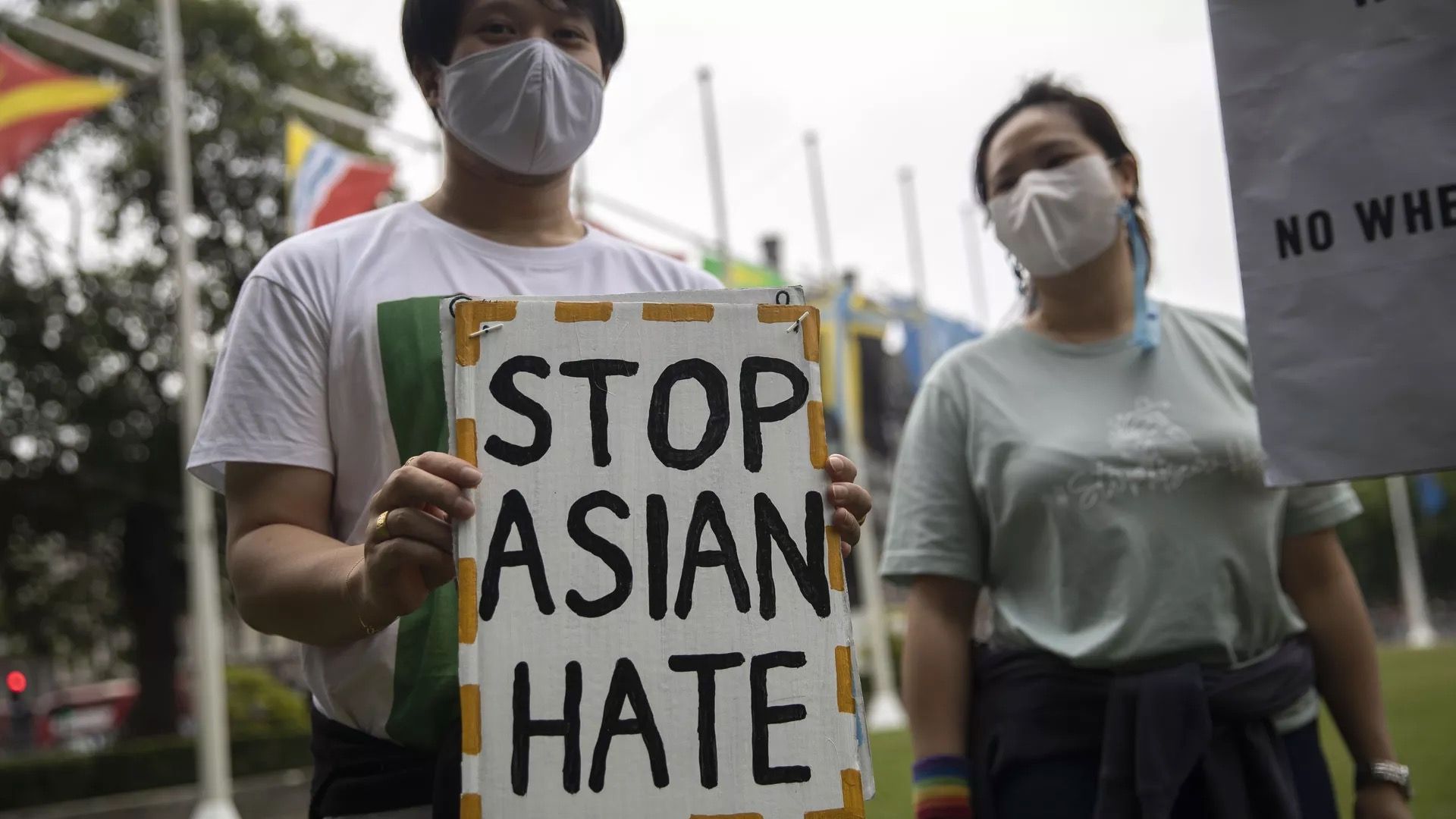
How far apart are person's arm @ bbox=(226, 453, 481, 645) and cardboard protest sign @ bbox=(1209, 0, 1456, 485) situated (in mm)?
1330

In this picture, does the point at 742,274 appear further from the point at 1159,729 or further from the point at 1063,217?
the point at 1159,729

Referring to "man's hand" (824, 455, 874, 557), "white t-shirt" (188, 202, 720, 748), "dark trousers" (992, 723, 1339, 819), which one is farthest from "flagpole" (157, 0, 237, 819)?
"man's hand" (824, 455, 874, 557)

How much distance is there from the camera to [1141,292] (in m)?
2.94

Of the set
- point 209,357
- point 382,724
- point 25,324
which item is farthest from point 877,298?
point 382,724

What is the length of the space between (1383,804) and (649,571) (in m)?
1.82

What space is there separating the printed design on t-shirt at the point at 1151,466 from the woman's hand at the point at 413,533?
144 centimetres

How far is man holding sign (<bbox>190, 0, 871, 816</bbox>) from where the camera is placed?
1605mm

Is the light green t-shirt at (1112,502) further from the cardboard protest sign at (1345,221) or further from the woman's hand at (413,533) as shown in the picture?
the woman's hand at (413,533)

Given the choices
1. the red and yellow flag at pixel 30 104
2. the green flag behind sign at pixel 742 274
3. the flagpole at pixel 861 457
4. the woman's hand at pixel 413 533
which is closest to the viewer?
the woman's hand at pixel 413 533

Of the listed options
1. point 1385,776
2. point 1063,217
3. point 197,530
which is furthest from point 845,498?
point 197,530

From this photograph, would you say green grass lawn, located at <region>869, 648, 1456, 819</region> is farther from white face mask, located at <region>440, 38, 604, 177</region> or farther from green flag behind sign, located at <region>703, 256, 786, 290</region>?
white face mask, located at <region>440, 38, 604, 177</region>

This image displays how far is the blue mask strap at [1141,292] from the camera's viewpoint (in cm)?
279

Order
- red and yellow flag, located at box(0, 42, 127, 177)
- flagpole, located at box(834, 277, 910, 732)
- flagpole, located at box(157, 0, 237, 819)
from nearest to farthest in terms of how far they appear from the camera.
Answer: red and yellow flag, located at box(0, 42, 127, 177) → flagpole, located at box(157, 0, 237, 819) → flagpole, located at box(834, 277, 910, 732)

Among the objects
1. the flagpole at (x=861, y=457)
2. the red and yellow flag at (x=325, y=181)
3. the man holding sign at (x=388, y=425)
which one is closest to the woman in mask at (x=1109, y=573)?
the man holding sign at (x=388, y=425)
